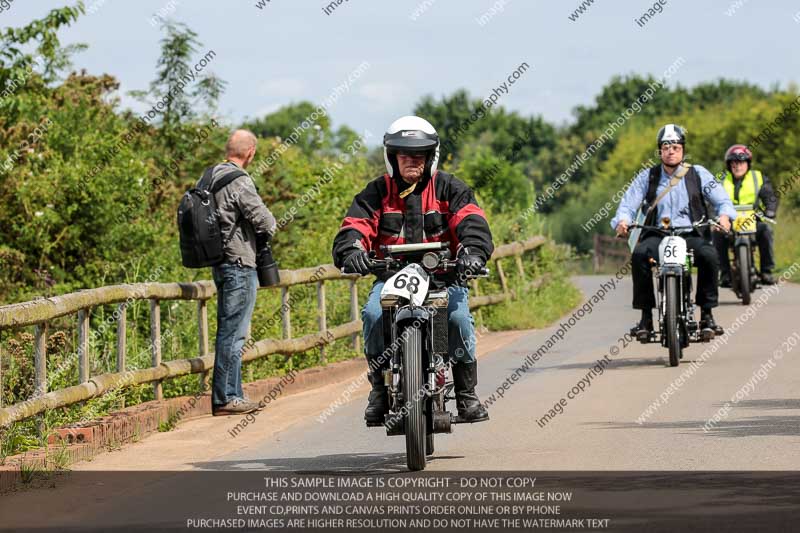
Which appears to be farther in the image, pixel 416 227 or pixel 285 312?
pixel 285 312

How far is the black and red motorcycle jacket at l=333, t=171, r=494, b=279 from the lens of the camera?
9812 mm

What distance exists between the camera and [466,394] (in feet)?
32.6

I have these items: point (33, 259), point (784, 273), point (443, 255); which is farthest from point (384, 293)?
point (784, 273)

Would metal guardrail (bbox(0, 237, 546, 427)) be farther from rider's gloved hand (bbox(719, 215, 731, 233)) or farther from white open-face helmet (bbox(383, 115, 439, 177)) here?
rider's gloved hand (bbox(719, 215, 731, 233))

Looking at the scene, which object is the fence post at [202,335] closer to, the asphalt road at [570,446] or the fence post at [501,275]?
the asphalt road at [570,446]

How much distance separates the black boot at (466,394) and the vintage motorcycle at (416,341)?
1.11ft

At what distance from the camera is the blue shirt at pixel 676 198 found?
15.4 metres

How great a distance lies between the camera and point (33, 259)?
741 inches

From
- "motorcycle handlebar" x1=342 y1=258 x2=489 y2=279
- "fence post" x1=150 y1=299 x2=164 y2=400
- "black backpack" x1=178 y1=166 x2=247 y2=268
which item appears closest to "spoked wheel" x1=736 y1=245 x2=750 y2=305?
"black backpack" x1=178 y1=166 x2=247 y2=268

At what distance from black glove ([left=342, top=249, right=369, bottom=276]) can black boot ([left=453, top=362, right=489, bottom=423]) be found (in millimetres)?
935

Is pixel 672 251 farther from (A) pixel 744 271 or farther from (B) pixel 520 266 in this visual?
(B) pixel 520 266

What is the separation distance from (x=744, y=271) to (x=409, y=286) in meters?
13.8

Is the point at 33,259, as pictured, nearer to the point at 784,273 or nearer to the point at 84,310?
the point at 84,310

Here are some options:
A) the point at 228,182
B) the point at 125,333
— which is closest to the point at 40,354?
the point at 125,333
